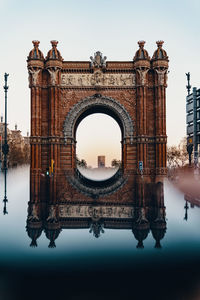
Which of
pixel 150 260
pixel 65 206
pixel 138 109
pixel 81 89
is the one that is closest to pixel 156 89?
pixel 138 109

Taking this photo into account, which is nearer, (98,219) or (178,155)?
(98,219)

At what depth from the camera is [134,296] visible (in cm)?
347

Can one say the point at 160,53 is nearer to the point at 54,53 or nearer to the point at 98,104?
the point at 98,104

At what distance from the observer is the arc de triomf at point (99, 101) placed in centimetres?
2548

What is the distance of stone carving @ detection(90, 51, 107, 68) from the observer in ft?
86.5

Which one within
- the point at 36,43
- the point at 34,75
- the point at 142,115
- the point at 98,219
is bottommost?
the point at 98,219

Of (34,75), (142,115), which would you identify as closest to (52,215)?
(142,115)

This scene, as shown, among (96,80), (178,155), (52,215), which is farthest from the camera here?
(178,155)

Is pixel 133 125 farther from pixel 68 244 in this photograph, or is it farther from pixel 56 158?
pixel 68 244

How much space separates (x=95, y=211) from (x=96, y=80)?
65.5 feet

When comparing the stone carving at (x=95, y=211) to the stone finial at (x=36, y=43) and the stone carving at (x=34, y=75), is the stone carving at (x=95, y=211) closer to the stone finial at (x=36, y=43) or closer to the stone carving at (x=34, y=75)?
the stone carving at (x=34, y=75)

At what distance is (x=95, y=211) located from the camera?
8.67 m

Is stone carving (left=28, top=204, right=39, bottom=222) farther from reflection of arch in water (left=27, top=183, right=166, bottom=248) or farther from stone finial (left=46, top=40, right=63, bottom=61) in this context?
stone finial (left=46, top=40, right=63, bottom=61)

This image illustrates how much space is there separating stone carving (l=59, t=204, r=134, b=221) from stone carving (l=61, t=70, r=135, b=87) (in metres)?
19.0
